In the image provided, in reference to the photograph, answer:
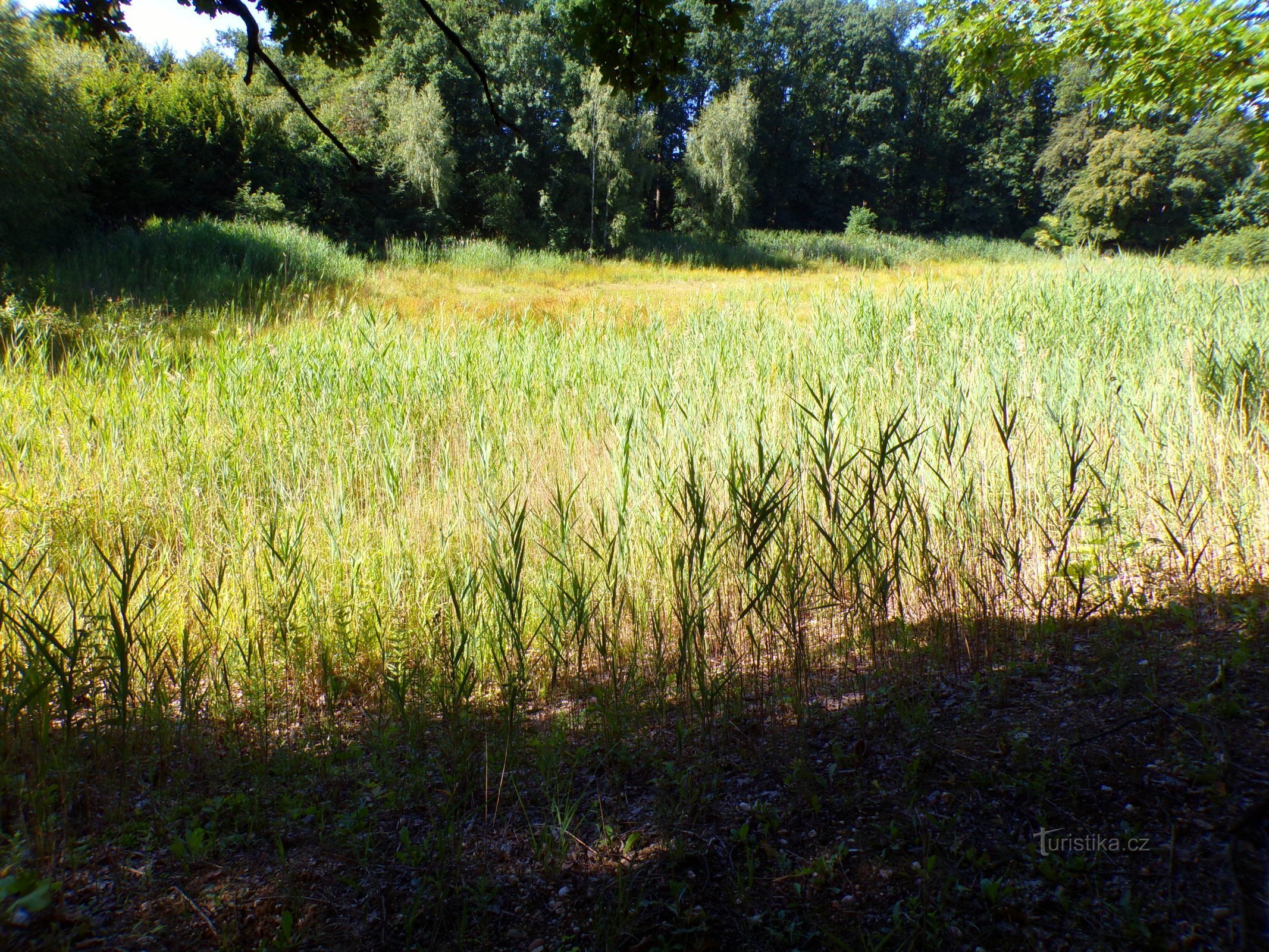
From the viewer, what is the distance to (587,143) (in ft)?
84.2

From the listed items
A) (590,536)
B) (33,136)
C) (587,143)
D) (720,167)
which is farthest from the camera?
(720,167)

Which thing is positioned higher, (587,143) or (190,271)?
(587,143)

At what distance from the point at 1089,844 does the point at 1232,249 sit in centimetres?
2997

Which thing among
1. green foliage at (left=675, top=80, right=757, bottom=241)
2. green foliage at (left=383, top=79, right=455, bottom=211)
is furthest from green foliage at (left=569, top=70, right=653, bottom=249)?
green foliage at (left=383, top=79, right=455, bottom=211)

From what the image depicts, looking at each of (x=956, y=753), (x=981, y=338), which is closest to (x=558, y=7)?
(x=956, y=753)

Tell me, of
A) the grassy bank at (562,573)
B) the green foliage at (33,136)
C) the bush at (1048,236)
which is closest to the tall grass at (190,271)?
the green foliage at (33,136)

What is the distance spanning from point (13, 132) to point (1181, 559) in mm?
16077

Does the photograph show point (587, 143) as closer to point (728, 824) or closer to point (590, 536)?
point (590, 536)

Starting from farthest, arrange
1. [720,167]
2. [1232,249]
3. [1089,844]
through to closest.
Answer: [720,167], [1232,249], [1089,844]

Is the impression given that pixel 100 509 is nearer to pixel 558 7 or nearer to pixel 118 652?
pixel 118 652

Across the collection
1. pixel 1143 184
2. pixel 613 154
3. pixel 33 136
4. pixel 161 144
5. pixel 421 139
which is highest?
pixel 1143 184

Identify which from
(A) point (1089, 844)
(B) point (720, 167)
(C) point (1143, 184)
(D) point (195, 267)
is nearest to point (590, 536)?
(A) point (1089, 844)

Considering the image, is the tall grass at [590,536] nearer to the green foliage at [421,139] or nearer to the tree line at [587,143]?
the tree line at [587,143]

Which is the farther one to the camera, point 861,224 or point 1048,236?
point 861,224
